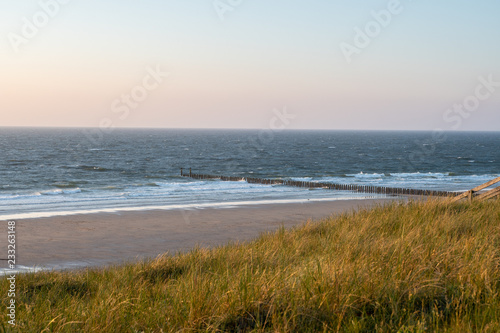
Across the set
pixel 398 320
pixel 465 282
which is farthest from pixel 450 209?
pixel 398 320

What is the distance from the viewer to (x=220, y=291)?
Result: 532cm

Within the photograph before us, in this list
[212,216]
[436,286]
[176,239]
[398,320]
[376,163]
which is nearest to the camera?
[398,320]

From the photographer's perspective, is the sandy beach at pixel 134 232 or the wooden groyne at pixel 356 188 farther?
the wooden groyne at pixel 356 188

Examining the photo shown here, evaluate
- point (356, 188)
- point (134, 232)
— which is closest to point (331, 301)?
point (134, 232)

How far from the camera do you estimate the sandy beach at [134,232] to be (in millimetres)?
15125

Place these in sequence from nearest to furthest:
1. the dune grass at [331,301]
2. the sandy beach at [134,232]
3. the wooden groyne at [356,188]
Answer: the dune grass at [331,301], the sandy beach at [134,232], the wooden groyne at [356,188]

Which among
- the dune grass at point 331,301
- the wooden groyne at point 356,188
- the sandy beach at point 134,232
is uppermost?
the dune grass at point 331,301

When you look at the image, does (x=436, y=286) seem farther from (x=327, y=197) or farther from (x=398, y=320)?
(x=327, y=197)

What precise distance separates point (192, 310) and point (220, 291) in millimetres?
600

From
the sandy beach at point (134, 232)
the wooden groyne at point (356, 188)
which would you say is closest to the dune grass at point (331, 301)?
the sandy beach at point (134, 232)

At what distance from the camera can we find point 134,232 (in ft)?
62.2

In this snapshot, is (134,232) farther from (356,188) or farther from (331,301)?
(356,188)

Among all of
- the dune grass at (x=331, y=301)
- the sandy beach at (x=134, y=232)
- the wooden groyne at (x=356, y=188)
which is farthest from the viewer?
the wooden groyne at (x=356, y=188)

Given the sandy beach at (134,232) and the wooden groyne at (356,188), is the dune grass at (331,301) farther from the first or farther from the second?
the wooden groyne at (356,188)
